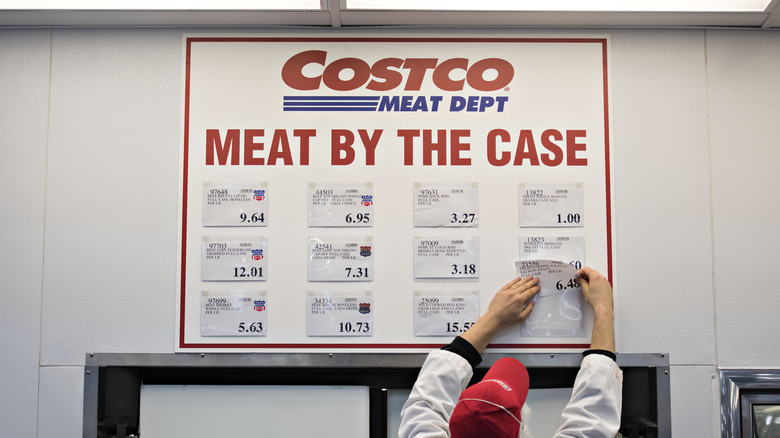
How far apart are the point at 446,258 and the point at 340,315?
14.1 inches

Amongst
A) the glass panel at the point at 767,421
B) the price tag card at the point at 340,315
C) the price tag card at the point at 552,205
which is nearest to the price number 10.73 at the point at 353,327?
the price tag card at the point at 340,315

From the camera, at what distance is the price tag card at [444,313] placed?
5.20 feet

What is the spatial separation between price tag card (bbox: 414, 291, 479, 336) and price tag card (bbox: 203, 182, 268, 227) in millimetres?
534

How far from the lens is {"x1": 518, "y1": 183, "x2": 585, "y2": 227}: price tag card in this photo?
5.25ft

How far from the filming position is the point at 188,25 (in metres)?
1.65

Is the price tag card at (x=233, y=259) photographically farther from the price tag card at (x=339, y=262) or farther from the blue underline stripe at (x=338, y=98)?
the blue underline stripe at (x=338, y=98)

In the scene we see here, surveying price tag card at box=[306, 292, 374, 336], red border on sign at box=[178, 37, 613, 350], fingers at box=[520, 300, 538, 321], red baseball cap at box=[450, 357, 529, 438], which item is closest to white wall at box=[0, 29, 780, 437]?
red border on sign at box=[178, 37, 613, 350]

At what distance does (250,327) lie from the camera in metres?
1.59

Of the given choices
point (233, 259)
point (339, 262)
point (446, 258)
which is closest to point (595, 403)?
point (446, 258)

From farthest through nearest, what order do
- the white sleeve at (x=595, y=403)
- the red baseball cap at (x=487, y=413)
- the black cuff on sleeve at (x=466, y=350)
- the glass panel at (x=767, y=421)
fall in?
the glass panel at (x=767, y=421) → the black cuff on sleeve at (x=466, y=350) → the white sleeve at (x=595, y=403) → the red baseball cap at (x=487, y=413)

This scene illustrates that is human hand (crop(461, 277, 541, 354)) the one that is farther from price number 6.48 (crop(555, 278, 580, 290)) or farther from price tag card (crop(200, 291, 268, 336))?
price tag card (crop(200, 291, 268, 336))

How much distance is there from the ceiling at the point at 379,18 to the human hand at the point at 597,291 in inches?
29.3

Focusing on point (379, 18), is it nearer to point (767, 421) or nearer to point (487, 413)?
point (487, 413)

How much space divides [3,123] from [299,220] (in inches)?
38.1
